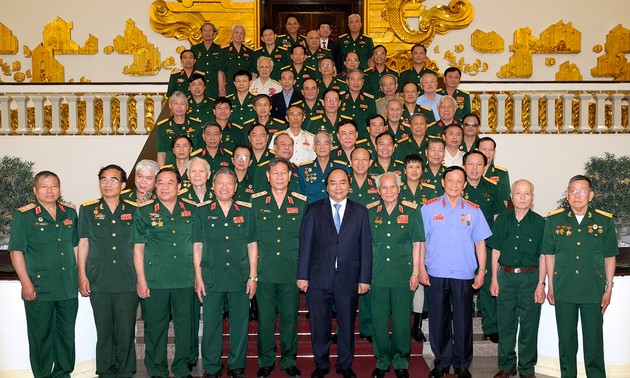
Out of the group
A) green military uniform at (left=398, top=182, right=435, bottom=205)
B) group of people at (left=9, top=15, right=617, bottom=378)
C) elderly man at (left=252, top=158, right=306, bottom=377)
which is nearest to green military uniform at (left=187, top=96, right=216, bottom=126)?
group of people at (left=9, top=15, right=617, bottom=378)

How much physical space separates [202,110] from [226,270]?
3132 millimetres

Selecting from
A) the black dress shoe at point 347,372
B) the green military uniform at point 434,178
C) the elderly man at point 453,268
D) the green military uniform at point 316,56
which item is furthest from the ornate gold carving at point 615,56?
the black dress shoe at point 347,372

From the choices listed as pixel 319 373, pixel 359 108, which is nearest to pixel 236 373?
pixel 319 373

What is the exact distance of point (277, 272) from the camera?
18.7 ft

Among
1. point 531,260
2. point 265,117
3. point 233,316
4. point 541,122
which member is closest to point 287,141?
point 265,117

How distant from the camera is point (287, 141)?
6660mm

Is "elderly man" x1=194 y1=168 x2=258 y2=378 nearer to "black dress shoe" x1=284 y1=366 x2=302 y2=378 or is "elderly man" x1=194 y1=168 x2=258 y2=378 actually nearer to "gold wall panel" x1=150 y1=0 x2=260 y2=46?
"black dress shoe" x1=284 y1=366 x2=302 y2=378

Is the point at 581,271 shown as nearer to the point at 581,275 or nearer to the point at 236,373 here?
the point at 581,275

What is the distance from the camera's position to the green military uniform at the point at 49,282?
5340 millimetres

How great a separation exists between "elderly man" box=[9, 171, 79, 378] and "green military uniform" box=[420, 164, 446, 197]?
2.79m

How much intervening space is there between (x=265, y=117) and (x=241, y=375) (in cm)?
290

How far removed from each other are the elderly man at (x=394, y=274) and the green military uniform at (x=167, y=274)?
1.31 meters

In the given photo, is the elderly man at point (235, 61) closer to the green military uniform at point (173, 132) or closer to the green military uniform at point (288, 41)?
the green military uniform at point (288, 41)

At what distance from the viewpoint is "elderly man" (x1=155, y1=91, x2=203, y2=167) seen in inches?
300
